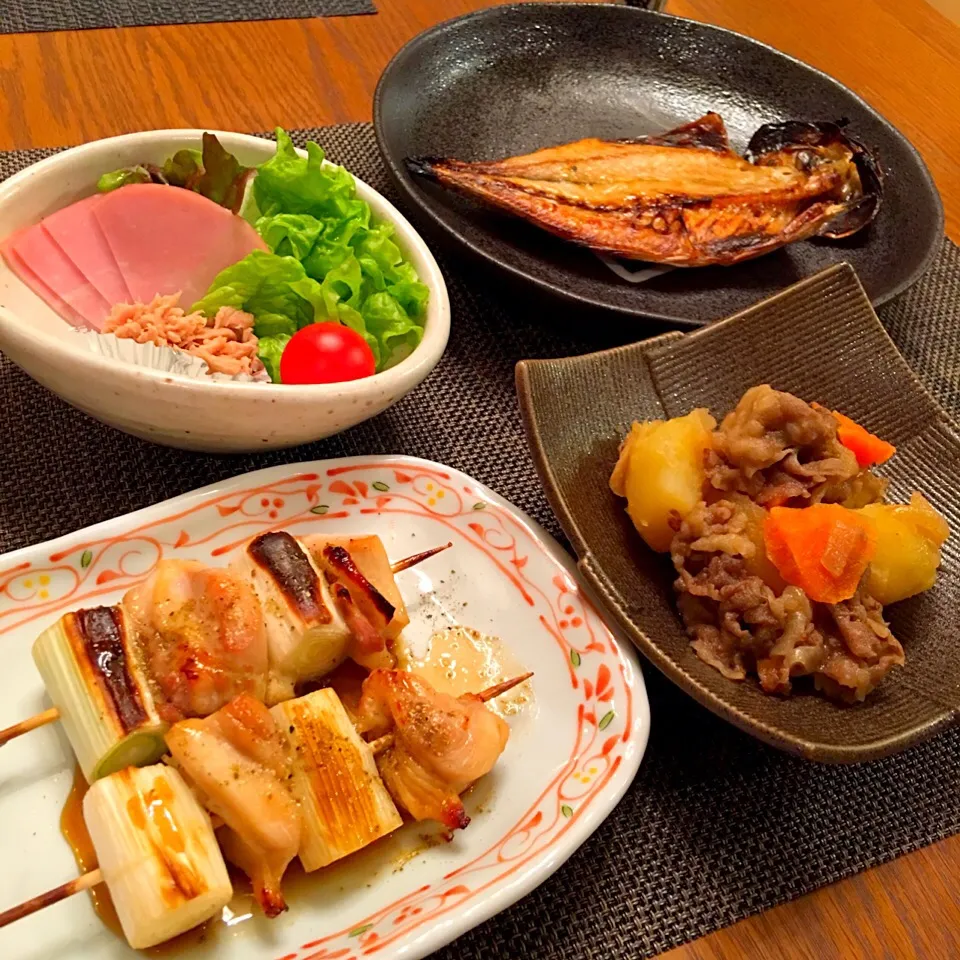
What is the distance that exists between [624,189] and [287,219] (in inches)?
41.8

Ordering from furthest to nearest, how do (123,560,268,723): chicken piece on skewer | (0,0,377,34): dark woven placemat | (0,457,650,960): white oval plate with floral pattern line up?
(0,0,377,34): dark woven placemat
(123,560,268,723): chicken piece on skewer
(0,457,650,960): white oval plate with floral pattern

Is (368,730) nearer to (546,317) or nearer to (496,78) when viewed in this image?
(546,317)

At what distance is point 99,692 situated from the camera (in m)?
1.31

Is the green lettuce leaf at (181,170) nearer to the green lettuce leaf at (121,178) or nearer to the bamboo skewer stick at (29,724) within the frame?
the green lettuce leaf at (121,178)

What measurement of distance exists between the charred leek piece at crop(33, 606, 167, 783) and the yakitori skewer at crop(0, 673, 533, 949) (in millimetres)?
51

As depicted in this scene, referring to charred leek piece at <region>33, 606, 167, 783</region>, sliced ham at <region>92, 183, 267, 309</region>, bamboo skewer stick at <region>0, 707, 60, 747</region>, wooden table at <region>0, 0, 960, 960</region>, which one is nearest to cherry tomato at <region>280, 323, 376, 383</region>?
sliced ham at <region>92, 183, 267, 309</region>

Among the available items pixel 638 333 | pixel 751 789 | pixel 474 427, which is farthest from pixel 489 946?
pixel 638 333

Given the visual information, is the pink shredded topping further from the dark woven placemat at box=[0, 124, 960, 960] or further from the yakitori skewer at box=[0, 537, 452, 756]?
the yakitori skewer at box=[0, 537, 452, 756]

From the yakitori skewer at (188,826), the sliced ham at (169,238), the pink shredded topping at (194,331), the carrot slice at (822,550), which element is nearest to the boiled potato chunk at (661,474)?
the carrot slice at (822,550)

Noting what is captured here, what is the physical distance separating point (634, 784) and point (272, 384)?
974mm

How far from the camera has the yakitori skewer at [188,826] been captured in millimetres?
1162

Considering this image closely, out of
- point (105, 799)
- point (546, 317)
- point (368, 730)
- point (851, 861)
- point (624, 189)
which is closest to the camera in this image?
point (105, 799)

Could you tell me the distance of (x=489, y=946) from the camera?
54.1 inches

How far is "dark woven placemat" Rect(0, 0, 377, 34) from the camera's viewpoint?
2932mm
